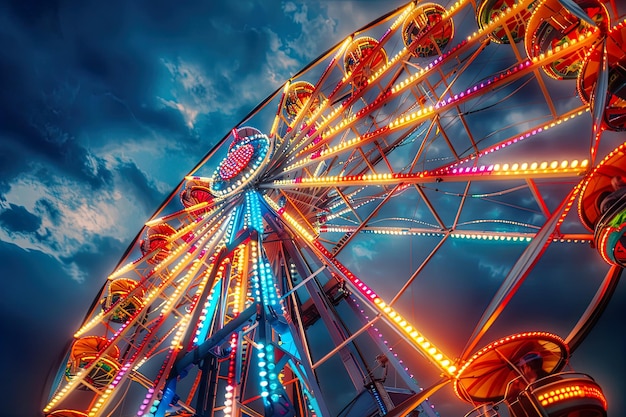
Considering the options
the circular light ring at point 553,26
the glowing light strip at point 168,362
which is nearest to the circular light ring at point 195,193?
the glowing light strip at point 168,362

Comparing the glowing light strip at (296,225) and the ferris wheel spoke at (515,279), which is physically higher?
the glowing light strip at (296,225)

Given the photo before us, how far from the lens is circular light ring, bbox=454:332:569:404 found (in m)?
4.02

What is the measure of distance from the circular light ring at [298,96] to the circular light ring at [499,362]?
32.0 ft

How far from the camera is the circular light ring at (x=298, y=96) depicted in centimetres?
1218

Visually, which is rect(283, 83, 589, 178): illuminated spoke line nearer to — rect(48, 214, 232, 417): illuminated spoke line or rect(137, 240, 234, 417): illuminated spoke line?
rect(48, 214, 232, 417): illuminated spoke line

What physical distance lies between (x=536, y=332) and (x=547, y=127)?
13.3 feet

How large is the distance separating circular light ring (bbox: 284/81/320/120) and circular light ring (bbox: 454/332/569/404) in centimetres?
976

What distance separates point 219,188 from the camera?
10.2 m

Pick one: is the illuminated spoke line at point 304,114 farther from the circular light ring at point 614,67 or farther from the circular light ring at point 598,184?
the circular light ring at point 598,184

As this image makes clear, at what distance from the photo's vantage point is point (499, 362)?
13.9ft

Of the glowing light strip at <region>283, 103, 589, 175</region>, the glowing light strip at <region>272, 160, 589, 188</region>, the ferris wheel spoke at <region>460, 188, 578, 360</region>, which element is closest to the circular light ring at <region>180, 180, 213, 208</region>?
the glowing light strip at <region>283, 103, 589, 175</region>

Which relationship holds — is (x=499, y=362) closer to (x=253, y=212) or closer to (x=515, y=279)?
(x=515, y=279)

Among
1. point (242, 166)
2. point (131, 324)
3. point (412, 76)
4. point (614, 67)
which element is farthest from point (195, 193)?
point (614, 67)

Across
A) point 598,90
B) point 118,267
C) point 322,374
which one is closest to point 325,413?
point 598,90
